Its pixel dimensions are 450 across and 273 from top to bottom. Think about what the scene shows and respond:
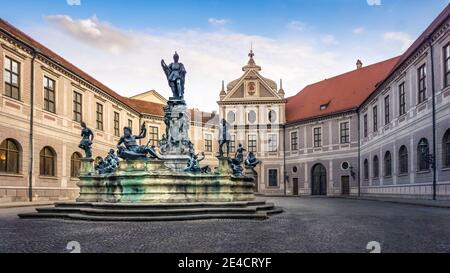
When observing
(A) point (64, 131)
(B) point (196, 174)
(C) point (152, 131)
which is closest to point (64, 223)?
(B) point (196, 174)

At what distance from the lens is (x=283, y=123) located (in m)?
47.3

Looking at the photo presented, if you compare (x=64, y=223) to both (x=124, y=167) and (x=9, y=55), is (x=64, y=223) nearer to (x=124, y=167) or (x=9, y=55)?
(x=124, y=167)

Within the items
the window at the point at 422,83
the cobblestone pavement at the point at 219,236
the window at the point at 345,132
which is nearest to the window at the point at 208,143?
the window at the point at 345,132

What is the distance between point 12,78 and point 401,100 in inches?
906

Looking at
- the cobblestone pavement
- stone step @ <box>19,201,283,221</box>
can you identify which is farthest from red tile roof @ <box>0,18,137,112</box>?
the cobblestone pavement

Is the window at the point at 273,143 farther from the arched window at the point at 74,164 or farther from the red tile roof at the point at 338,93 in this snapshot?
the arched window at the point at 74,164

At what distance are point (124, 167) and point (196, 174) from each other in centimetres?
253

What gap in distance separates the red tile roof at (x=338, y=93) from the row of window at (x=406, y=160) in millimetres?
7308

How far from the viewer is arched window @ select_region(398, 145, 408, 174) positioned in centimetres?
2700

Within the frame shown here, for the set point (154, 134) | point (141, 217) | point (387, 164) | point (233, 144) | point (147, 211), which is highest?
point (154, 134)

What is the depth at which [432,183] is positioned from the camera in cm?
2241

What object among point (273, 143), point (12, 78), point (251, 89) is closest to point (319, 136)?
point (273, 143)

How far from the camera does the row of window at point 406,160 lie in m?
21.2

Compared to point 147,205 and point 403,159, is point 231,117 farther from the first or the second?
point 147,205
